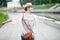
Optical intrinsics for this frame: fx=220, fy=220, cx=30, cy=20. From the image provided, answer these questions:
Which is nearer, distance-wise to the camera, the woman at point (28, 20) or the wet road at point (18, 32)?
the woman at point (28, 20)

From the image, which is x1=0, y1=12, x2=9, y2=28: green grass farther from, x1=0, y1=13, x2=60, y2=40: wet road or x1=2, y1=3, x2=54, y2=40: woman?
x1=2, y1=3, x2=54, y2=40: woman

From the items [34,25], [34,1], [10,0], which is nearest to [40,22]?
[34,25]

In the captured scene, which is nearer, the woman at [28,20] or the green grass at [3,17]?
the woman at [28,20]

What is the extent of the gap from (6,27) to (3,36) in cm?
11

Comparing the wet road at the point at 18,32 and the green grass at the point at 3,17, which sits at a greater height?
the green grass at the point at 3,17

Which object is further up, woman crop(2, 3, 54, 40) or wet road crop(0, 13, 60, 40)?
woman crop(2, 3, 54, 40)

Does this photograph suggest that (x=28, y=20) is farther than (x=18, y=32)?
No

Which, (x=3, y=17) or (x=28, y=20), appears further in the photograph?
(x=3, y=17)

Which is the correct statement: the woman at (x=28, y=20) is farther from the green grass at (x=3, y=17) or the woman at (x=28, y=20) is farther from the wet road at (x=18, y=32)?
the green grass at (x=3, y=17)

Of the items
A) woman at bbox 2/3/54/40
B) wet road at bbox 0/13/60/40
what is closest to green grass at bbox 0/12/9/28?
wet road at bbox 0/13/60/40

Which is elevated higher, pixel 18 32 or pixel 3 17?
pixel 3 17

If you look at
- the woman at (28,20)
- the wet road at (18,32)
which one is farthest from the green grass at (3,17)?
→ the woman at (28,20)

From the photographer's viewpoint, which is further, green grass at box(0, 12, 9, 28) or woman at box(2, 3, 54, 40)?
green grass at box(0, 12, 9, 28)

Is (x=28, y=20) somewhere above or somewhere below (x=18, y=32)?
above
